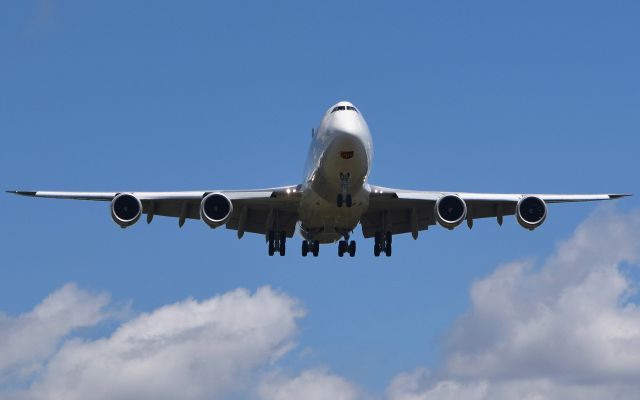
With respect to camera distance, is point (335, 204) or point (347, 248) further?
point (347, 248)

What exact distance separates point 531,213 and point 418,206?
16.3ft

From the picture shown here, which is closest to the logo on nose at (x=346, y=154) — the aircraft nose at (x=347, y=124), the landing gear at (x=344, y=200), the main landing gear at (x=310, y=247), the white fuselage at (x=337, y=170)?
the white fuselage at (x=337, y=170)

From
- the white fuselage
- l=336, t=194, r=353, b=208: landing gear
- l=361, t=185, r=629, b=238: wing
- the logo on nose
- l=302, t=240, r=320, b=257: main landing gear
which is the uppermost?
l=361, t=185, r=629, b=238: wing

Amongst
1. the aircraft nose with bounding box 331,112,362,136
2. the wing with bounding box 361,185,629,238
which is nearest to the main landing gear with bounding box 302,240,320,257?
the wing with bounding box 361,185,629,238

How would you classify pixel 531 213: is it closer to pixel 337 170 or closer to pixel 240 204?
pixel 337 170

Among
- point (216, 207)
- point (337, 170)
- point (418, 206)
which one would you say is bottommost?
point (337, 170)

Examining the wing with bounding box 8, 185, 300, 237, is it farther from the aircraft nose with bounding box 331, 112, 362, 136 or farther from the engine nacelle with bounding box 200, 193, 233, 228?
the aircraft nose with bounding box 331, 112, 362, 136

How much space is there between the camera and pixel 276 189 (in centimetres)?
4816

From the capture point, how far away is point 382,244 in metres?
51.5

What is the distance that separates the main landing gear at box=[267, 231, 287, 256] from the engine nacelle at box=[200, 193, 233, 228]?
5.48m

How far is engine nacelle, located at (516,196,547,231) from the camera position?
46.9 metres

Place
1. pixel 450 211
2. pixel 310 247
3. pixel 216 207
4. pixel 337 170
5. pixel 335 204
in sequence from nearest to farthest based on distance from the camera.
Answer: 1. pixel 337 170
2. pixel 335 204
3. pixel 216 207
4. pixel 450 211
5. pixel 310 247

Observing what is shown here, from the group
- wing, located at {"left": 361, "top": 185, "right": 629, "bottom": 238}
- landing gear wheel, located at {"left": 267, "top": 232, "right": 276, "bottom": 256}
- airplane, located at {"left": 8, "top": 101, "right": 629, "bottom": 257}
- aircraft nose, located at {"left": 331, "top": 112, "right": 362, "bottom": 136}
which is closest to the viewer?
aircraft nose, located at {"left": 331, "top": 112, "right": 362, "bottom": 136}

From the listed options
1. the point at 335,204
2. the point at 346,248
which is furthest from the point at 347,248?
the point at 335,204
